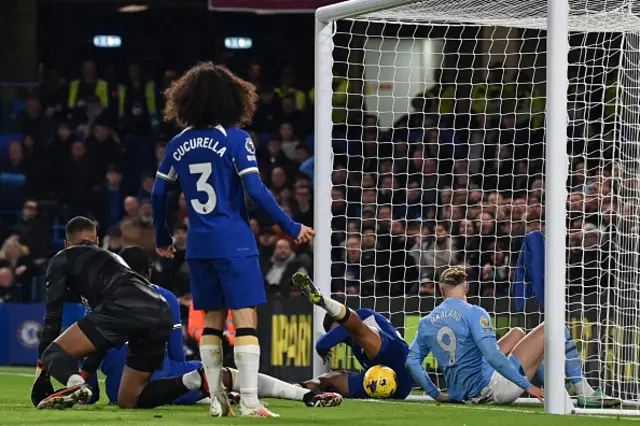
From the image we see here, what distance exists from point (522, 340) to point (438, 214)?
14.9 feet

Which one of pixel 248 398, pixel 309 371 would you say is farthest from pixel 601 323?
pixel 248 398

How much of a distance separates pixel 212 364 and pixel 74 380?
106 centimetres

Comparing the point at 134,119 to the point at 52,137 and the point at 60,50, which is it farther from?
the point at 60,50

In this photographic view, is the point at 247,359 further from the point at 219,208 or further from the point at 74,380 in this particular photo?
the point at 74,380

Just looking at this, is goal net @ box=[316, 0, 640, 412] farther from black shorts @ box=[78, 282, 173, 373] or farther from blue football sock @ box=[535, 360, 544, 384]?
black shorts @ box=[78, 282, 173, 373]

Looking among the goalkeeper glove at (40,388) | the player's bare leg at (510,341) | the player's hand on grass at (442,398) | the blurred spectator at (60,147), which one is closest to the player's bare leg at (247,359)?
the goalkeeper glove at (40,388)

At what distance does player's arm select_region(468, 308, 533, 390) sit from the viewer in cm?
869

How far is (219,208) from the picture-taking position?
7227 millimetres

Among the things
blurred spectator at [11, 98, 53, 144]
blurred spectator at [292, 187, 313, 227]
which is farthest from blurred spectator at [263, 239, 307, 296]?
blurred spectator at [11, 98, 53, 144]

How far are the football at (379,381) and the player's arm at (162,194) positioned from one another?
234 cm

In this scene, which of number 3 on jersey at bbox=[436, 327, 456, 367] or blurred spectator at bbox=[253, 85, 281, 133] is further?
blurred spectator at bbox=[253, 85, 281, 133]

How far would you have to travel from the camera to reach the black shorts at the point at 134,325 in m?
8.16

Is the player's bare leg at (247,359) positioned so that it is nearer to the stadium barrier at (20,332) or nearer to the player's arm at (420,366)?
the player's arm at (420,366)

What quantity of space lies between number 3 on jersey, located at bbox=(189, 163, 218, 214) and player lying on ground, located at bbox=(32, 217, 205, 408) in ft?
3.89
